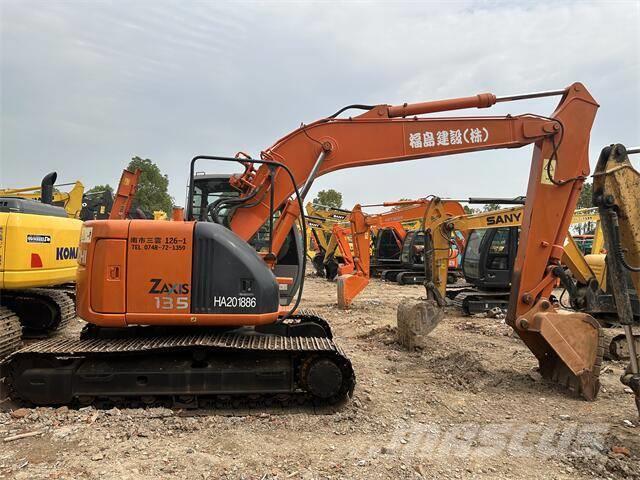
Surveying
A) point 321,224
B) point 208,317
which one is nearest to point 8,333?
point 208,317

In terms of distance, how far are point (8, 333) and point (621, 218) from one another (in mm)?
6869

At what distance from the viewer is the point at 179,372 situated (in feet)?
14.7

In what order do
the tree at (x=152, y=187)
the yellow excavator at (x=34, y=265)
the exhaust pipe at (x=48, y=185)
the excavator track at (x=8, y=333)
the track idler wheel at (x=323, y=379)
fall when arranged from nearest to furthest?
the track idler wheel at (x=323, y=379), the excavator track at (x=8, y=333), the yellow excavator at (x=34, y=265), the exhaust pipe at (x=48, y=185), the tree at (x=152, y=187)

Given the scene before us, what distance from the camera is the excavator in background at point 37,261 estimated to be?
19.6 ft

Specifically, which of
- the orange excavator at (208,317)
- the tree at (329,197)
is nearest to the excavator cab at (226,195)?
the orange excavator at (208,317)

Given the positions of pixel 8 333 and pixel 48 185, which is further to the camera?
pixel 48 185

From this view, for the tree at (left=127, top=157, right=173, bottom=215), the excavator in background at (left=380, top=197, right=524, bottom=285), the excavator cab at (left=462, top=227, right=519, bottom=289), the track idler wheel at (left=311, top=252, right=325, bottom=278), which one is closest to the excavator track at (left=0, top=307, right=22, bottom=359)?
the excavator cab at (left=462, top=227, right=519, bottom=289)

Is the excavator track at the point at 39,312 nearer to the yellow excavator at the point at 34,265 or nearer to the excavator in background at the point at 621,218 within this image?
the yellow excavator at the point at 34,265

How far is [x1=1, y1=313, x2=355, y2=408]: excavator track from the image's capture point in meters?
4.41

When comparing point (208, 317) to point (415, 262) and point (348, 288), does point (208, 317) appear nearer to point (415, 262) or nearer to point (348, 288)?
point (348, 288)

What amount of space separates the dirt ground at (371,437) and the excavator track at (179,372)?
178 millimetres

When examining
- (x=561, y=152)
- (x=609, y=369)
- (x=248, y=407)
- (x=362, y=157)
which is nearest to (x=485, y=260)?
(x=609, y=369)

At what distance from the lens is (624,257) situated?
14.4 ft

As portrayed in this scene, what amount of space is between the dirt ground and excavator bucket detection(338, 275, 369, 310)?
584cm
